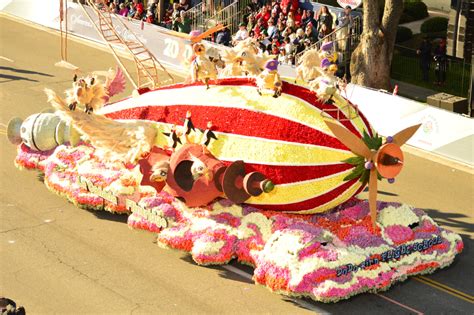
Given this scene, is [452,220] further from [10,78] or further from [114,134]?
[10,78]

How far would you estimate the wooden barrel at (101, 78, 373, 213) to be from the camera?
1797cm

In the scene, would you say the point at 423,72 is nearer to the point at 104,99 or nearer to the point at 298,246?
the point at 104,99

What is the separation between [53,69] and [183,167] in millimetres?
15040

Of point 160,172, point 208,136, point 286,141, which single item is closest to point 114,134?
point 160,172

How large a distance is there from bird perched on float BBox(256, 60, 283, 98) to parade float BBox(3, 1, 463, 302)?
25mm

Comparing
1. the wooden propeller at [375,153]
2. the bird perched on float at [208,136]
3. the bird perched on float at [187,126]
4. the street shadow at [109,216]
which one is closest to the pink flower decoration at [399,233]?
the wooden propeller at [375,153]

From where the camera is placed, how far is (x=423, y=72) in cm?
3200

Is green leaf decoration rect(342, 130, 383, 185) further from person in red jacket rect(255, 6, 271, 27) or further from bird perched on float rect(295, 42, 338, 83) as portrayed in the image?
person in red jacket rect(255, 6, 271, 27)

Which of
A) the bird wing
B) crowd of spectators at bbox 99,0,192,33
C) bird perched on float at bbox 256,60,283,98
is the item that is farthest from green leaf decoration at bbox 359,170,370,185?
crowd of spectators at bbox 99,0,192,33

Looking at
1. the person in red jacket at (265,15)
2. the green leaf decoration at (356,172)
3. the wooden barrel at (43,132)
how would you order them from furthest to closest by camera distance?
1. the person in red jacket at (265,15)
2. the wooden barrel at (43,132)
3. the green leaf decoration at (356,172)

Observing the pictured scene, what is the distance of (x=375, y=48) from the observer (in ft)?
96.6

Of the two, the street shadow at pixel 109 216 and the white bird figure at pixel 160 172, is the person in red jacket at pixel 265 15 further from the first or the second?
the white bird figure at pixel 160 172

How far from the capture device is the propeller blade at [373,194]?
18.0 metres

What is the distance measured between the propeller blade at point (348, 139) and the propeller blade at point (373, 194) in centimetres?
46
